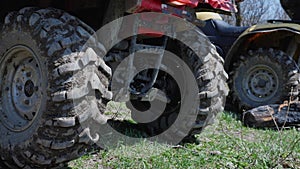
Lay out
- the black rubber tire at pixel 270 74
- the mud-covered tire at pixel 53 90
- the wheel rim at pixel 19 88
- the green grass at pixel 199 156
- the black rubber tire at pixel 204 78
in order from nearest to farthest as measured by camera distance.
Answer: the mud-covered tire at pixel 53 90 < the wheel rim at pixel 19 88 < the green grass at pixel 199 156 < the black rubber tire at pixel 204 78 < the black rubber tire at pixel 270 74

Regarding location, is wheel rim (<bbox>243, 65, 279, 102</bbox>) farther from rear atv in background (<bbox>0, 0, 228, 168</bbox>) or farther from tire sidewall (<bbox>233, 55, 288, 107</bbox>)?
rear atv in background (<bbox>0, 0, 228, 168</bbox>)

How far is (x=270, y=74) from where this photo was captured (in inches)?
234

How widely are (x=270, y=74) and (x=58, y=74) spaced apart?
4.27m

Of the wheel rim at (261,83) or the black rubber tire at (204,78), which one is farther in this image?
the wheel rim at (261,83)

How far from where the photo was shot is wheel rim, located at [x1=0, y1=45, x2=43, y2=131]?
8.97 ft

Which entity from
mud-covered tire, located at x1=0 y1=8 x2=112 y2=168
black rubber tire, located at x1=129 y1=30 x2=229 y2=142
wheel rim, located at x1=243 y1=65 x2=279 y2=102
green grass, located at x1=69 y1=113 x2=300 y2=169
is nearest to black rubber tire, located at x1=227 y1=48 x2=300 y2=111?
wheel rim, located at x1=243 y1=65 x2=279 y2=102

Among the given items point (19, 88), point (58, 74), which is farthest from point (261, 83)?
point (58, 74)

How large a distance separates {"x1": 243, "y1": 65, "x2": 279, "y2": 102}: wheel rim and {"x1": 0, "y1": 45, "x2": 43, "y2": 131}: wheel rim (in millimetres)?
3990

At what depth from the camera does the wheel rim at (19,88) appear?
2.74 metres

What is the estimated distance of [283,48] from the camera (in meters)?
6.35

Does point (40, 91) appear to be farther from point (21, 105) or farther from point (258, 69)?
point (258, 69)

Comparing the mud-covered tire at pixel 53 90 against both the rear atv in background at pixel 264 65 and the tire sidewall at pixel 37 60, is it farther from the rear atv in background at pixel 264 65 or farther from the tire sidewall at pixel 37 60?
the rear atv in background at pixel 264 65

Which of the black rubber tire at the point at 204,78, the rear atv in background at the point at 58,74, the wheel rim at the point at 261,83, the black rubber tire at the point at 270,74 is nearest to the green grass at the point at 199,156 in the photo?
the black rubber tire at the point at 204,78

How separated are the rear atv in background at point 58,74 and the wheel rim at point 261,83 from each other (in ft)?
8.70
